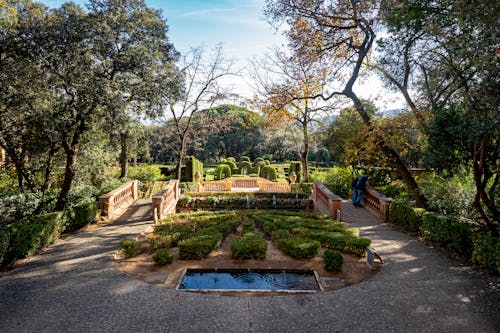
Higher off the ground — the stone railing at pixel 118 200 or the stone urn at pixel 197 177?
the stone urn at pixel 197 177

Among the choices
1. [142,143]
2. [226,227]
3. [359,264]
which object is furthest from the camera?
[142,143]

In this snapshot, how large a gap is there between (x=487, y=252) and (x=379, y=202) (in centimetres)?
613

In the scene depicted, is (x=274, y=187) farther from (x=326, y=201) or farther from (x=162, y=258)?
(x=162, y=258)

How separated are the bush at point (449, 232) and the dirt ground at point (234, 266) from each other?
2065 millimetres

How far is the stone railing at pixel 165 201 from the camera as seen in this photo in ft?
36.6

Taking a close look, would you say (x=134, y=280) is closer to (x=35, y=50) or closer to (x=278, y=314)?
(x=278, y=314)

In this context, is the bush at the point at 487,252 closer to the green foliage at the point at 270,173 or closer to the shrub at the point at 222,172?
the green foliage at the point at 270,173

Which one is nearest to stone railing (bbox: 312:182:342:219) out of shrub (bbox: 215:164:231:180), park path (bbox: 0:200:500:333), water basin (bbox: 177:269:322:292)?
park path (bbox: 0:200:500:333)

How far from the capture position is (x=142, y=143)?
68.3ft

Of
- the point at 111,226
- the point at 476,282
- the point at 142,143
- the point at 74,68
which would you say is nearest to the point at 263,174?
the point at 142,143

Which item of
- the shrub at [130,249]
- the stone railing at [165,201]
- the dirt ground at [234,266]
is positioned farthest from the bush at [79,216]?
the shrub at [130,249]

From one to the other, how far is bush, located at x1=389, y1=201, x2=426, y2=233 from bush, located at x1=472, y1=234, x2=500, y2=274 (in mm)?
2463

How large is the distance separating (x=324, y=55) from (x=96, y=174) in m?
11.1

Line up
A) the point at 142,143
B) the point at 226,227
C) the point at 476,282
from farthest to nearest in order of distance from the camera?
the point at 142,143
the point at 226,227
the point at 476,282
